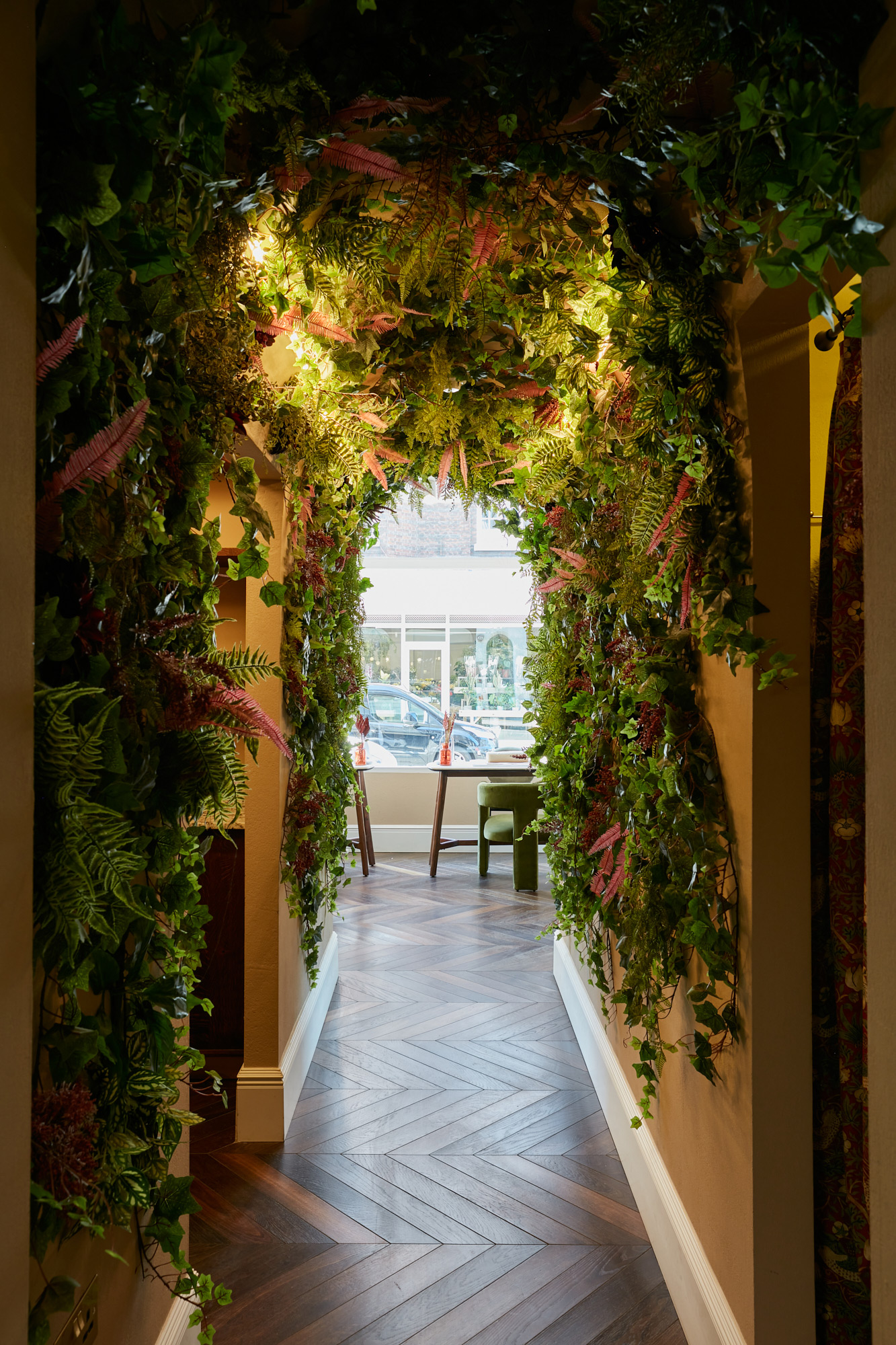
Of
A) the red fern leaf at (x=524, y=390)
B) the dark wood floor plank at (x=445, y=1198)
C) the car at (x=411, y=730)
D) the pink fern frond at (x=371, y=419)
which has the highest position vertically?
the red fern leaf at (x=524, y=390)

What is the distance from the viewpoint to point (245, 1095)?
271 centimetres

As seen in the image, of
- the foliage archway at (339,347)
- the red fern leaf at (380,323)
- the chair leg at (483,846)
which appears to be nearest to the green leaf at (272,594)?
the foliage archway at (339,347)

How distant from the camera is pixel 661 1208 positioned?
214cm

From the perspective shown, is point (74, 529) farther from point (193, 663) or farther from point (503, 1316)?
point (503, 1316)

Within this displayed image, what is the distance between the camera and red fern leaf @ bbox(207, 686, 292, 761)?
4.10ft

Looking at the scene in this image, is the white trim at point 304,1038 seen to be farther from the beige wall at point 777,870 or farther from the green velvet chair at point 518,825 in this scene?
the green velvet chair at point 518,825

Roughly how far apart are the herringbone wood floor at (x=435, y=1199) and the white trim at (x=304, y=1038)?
70 millimetres

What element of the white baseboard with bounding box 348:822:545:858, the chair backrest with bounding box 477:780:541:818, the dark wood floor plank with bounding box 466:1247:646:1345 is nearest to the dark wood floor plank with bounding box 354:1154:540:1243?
the dark wood floor plank with bounding box 466:1247:646:1345

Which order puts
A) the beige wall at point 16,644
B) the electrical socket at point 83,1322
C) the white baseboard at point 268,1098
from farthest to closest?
the white baseboard at point 268,1098 → the electrical socket at point 83,1322 → the beige wall at point 16,644

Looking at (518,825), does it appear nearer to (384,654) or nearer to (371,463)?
(384,654)

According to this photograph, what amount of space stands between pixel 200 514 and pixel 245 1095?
1.98 m

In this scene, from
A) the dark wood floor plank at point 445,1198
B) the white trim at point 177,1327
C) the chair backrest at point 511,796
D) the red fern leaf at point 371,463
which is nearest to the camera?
the white trim at point 177,1327

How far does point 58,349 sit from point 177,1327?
1.66m

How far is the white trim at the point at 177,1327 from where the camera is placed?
5.15 feet
